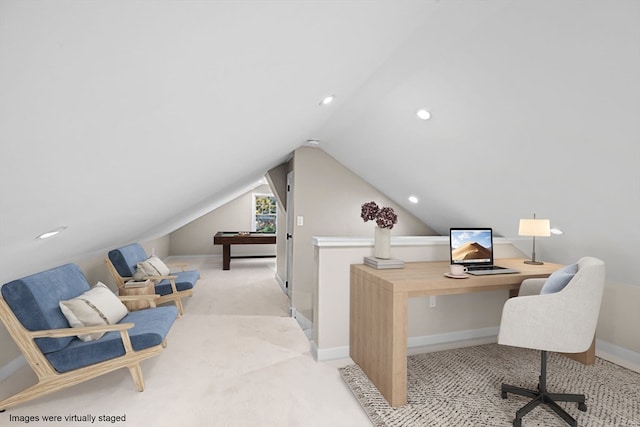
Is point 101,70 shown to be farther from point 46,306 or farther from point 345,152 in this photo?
point 345,152

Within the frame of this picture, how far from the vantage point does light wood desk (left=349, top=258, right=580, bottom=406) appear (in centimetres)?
205

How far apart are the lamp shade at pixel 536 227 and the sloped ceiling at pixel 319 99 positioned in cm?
12

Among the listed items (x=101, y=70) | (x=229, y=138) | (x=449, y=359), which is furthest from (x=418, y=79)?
(x=449, y=359)

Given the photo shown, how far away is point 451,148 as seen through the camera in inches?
111

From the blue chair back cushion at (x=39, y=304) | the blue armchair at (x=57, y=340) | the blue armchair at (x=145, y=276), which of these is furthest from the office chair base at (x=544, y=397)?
the blue armchair at (x=145, y=276)

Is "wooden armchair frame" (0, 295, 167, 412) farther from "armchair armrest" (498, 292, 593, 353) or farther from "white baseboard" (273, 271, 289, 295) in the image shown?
"white baseboard" (273, 271, 289, 295)

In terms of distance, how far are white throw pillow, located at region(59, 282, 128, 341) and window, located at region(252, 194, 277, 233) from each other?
6437 millimetres

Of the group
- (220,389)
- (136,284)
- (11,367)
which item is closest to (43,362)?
(11,367)

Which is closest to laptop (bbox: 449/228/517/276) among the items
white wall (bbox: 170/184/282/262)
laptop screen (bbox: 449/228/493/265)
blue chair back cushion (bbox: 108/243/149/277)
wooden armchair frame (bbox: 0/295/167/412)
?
laptop screen (bbox: 449/228/493/265)

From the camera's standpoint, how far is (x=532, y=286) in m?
2.51

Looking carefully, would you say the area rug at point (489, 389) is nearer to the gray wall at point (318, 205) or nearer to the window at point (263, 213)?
the gray wall at point (318, 205)

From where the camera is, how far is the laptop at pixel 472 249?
2.62 metres

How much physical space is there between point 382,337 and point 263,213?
23.7ft

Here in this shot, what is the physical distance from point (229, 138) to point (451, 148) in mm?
2017
